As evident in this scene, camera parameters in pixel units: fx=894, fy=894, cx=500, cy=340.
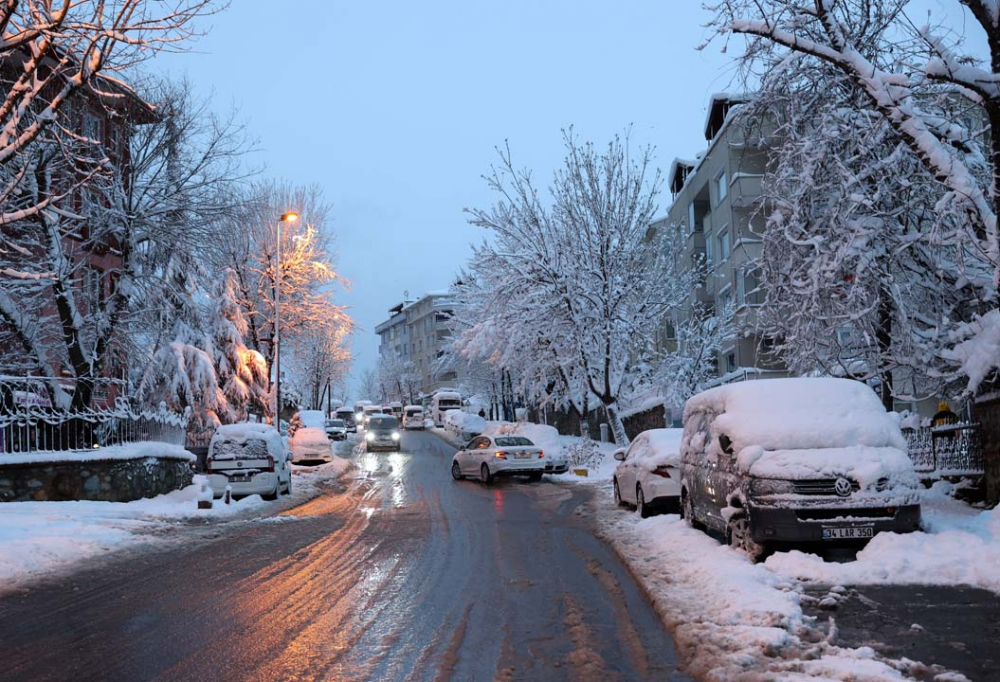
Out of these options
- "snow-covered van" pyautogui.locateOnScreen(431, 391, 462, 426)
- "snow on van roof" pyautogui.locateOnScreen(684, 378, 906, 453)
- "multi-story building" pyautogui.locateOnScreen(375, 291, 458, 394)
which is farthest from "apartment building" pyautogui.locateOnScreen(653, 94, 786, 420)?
"multi-story building" pyautogui.locateOnScreen(375, 291, 458, 394)

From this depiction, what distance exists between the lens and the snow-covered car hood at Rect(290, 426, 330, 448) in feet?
115

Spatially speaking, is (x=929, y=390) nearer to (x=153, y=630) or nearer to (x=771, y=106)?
(x=771, y=106)

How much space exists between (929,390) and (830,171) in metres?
4.20

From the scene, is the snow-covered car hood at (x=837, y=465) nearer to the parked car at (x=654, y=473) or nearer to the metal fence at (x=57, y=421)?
the parked car at (x=654, y=473)

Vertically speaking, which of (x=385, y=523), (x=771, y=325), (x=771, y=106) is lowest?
(x=385, y=523)

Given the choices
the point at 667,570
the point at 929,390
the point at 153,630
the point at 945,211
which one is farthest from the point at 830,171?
the point at 153,630

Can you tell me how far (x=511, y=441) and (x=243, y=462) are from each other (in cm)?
863

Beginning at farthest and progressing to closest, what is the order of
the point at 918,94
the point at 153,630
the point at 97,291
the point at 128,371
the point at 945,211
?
the point at 128,371
the point at 97,291
the point at 918,94
the point at 945,211
the point at 153,630

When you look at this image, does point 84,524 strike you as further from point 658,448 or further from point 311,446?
point 311,446

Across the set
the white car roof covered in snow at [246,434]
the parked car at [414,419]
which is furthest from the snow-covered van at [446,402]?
the white car roof covered in snow at [246,434]

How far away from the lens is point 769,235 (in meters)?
16.1

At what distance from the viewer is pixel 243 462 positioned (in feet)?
67.5

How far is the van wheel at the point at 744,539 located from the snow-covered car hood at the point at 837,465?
0.58 metres

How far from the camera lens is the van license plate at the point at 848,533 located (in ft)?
30.9
